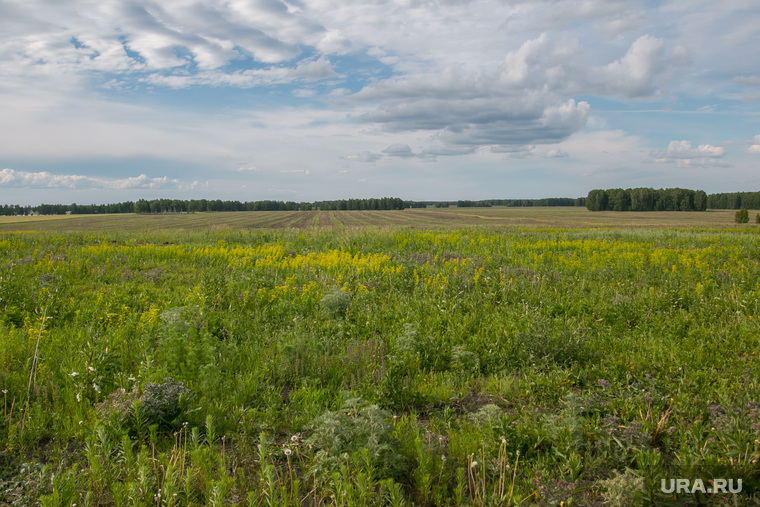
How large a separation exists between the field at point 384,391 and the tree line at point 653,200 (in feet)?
384

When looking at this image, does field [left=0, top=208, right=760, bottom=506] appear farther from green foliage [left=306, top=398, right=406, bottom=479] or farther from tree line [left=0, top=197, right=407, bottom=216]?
tree line [left=0, top=197, right=407, bottom=216]

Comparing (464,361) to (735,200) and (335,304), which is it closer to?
(335,304)

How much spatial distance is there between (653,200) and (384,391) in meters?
128

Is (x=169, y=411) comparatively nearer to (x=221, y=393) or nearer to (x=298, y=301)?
(x=221, y=393)

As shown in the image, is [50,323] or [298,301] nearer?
[50,323]

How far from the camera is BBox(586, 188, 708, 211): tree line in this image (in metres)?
107

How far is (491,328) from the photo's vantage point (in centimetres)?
615

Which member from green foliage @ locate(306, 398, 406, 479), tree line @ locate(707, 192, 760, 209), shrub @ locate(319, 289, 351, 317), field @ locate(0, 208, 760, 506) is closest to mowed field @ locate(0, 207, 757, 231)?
field @ locate(0, 208, 760, 506)

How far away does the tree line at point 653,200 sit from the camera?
107 meters

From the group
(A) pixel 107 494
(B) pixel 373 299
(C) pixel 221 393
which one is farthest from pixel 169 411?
(B) pixel 373 299

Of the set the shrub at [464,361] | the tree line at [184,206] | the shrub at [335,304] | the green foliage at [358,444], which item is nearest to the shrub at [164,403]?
the green foliage at [358,444]

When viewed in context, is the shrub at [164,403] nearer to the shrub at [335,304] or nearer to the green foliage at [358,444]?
the green foliage at [358,444]

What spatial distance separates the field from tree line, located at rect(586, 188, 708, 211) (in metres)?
117

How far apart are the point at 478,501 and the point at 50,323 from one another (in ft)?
23.2
